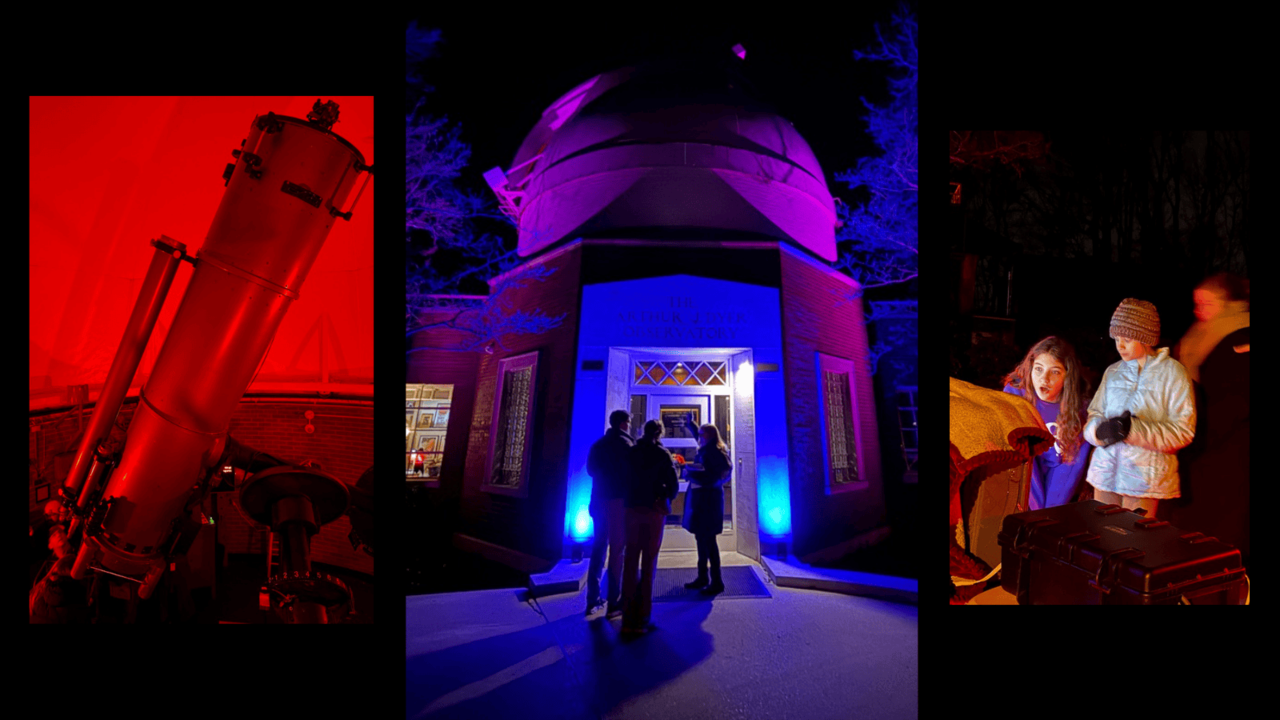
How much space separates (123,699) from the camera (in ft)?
11.9

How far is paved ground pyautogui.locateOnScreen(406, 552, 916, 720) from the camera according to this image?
11.6 feet

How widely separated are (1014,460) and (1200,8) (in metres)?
2.85

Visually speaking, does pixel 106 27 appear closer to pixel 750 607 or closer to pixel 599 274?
pixel 599 274

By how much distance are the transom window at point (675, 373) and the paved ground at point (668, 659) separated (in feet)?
4.81

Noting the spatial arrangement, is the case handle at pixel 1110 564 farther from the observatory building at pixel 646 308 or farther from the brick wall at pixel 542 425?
the brick wall at pixel 542 425

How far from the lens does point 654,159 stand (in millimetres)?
4582

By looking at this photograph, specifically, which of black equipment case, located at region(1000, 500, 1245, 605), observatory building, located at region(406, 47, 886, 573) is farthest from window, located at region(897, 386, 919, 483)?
black equipment case, located at region(1000, 500, 1245, 605)

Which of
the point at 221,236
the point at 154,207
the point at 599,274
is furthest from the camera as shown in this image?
the point at 599,274

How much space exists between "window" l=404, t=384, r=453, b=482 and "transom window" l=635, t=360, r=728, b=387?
1331mm

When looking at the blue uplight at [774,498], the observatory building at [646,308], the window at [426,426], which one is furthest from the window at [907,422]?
the window at [426,426]

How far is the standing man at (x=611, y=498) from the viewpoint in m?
4.12

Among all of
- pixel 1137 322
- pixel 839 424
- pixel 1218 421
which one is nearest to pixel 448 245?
pixel 839 424

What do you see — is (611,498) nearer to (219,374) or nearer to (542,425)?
(542,425)

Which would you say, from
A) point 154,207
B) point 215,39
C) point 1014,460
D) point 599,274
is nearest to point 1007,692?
point 1014,460
